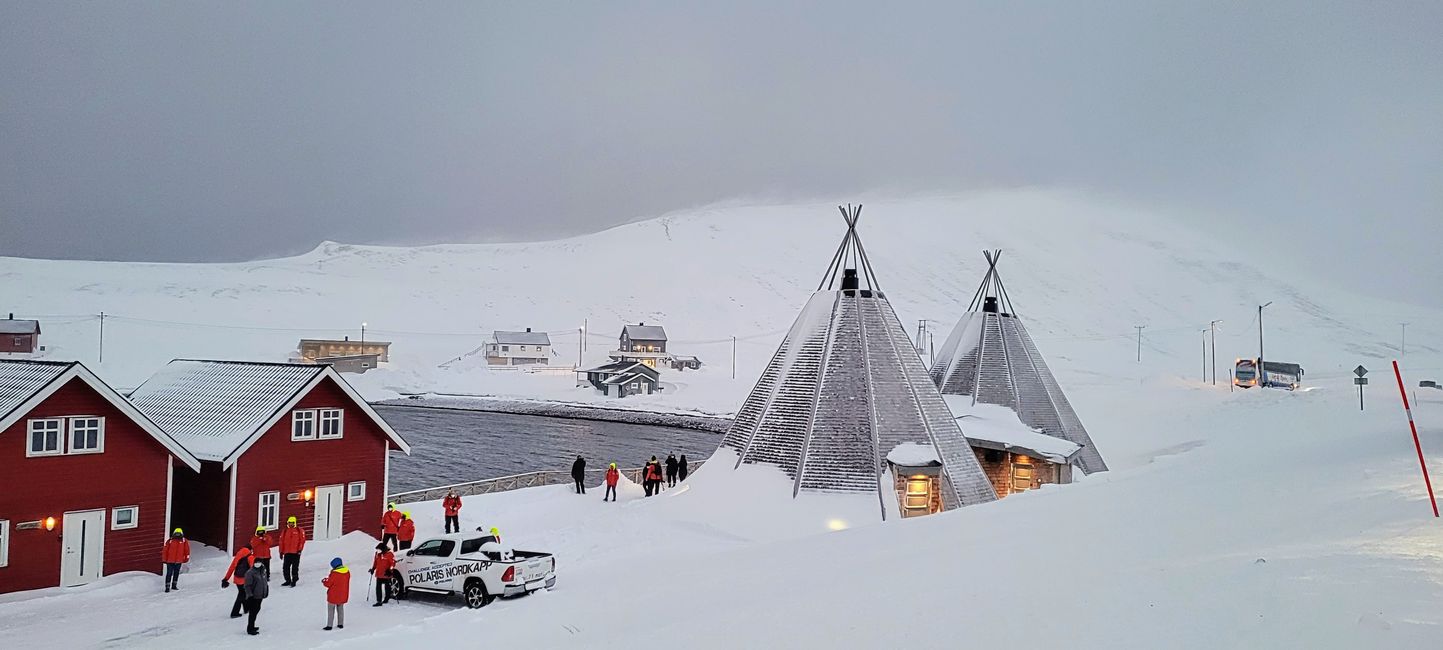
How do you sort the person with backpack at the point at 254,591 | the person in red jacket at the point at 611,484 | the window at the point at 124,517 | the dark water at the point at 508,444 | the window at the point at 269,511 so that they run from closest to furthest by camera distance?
the person with backpack at the point at 254,591 → the window at the point at 124,517 → the window at the point at 269,511 → the person in red jacket at the point at 611,484 → the dark water at the point at 508,444

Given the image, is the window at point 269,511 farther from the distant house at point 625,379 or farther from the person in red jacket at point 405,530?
the distant house at point 625,379

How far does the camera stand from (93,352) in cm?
9988

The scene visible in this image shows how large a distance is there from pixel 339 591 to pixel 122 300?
154 m

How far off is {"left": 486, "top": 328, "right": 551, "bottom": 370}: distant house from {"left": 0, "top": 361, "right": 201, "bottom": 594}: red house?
92.5 m

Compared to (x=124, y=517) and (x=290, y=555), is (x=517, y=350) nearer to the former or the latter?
(x=124, y=517)

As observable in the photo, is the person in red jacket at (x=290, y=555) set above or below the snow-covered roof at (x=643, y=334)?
below

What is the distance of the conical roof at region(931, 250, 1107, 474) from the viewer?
30.9 m

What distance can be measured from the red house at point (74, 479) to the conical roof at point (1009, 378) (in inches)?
947

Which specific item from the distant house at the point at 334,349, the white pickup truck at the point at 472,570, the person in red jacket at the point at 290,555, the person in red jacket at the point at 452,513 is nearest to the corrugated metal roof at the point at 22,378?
the person in red jacket at the point at 290,555

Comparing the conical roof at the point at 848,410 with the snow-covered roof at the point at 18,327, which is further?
the snow-covered roof at the point at 18,327

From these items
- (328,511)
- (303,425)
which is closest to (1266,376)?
(328,511)

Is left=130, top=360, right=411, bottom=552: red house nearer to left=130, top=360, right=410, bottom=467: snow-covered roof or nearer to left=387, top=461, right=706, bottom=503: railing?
left=130, top=360, right=410, bottom=467: snow-covered roof

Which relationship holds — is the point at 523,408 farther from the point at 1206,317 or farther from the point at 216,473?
the point at 1206,317

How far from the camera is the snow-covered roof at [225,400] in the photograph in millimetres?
21953
